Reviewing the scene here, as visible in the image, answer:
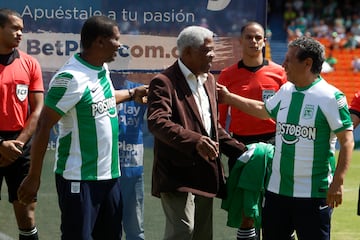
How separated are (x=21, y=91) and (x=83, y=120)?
5.08 feet

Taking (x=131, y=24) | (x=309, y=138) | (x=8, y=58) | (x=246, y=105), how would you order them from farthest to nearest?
(x=131, y=24) → (x=8, y=58) → (x=246, y=105) → (x=309, y=138)

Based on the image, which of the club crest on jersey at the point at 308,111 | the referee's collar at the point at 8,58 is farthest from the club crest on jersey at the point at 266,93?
the referee's collar at the point at 8,58

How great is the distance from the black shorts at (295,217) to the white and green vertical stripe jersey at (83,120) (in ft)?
3.70

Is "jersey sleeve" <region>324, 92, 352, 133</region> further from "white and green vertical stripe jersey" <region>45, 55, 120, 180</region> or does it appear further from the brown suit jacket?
"white and green vertical stripe jersey" <region>45, 55, 120, 180</region>

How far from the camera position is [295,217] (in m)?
5.59

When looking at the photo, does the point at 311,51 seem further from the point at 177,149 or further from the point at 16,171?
the point at 16,171

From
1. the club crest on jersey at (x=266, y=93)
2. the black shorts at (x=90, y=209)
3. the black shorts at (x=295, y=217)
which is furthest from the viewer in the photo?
the club crest on jersey at (x=266, y=93)

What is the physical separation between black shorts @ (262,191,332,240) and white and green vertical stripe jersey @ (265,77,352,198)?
0.18 feet

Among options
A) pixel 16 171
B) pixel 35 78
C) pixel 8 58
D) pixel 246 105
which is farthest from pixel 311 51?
pixel 16 171

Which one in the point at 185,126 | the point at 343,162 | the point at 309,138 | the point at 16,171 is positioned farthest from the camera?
the point at 16,171

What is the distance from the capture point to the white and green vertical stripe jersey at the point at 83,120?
532 centimetres

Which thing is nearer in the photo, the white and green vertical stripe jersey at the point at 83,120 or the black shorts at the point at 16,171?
the white and green vertical stripe jersey at the point at 83,120

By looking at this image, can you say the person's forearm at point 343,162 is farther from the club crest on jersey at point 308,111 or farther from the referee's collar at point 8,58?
the referee's collar at point 8,58

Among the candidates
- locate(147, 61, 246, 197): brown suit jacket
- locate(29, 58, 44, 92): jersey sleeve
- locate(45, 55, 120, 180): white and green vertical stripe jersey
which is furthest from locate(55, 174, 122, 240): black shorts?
locate(29, 58, 44, 92): jersey sleeve
